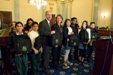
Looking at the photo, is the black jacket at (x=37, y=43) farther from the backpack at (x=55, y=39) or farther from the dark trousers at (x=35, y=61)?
the backpack at (x=55, y=39)

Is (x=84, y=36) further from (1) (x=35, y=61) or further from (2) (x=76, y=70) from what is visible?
(1) (x=35, y=61)

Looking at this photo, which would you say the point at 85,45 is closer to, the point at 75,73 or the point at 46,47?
the point at 75,73

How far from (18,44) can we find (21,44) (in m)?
0.05

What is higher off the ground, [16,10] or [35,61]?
[16,10]

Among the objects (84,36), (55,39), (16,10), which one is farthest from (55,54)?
(16,10)

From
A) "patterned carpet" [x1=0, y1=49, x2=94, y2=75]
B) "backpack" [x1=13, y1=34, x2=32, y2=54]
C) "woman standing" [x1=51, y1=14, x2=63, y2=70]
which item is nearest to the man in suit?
"woman standing" [x1=51, y1=14, x2=63, y2=70]

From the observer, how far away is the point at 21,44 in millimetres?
2154

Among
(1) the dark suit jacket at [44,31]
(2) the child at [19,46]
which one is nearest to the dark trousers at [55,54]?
(1) the dark suit jacket at [44,31]

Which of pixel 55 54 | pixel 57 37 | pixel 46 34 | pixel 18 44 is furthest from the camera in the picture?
pixel 55 54

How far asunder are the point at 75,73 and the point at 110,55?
1.13 m

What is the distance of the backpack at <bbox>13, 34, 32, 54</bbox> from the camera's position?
212cm

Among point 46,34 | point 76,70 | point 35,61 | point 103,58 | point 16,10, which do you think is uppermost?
point 16,10

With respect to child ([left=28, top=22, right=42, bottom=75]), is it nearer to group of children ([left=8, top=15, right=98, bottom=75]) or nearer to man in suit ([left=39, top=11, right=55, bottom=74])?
group of children ([left=8, top=15, right=98, bottom=75])

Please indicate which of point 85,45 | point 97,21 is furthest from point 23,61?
point 97,21
